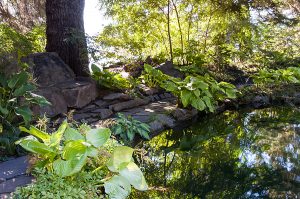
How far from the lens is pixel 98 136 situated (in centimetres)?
250

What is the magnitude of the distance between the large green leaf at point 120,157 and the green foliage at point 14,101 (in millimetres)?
1490

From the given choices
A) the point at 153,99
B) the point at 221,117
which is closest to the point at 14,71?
the point at 153,99

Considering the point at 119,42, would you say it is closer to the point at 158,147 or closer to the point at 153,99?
the point at 153,99

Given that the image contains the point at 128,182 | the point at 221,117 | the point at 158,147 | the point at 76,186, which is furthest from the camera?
the point at 221,117

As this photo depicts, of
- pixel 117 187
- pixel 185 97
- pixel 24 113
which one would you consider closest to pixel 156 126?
pixel 185 97

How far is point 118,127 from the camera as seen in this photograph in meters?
4.12

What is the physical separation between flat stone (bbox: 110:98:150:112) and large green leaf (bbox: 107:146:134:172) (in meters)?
2.85

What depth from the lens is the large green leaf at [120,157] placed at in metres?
2.44

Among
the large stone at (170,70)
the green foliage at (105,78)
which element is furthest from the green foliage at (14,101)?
the large stone at (170,70)

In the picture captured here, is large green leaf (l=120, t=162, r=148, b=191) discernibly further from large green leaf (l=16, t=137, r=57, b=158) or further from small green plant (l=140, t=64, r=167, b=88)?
small green plant (l=140, t=64, r=167, b=88)

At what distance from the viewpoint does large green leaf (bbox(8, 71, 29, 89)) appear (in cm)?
365

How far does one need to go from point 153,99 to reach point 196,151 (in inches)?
95.7

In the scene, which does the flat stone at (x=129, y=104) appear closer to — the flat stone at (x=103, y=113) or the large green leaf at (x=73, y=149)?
the flat stone at (x=103, y=113)

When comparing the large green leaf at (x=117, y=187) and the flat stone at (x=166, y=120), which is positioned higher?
the large green leaf at (x=117, y=187)
